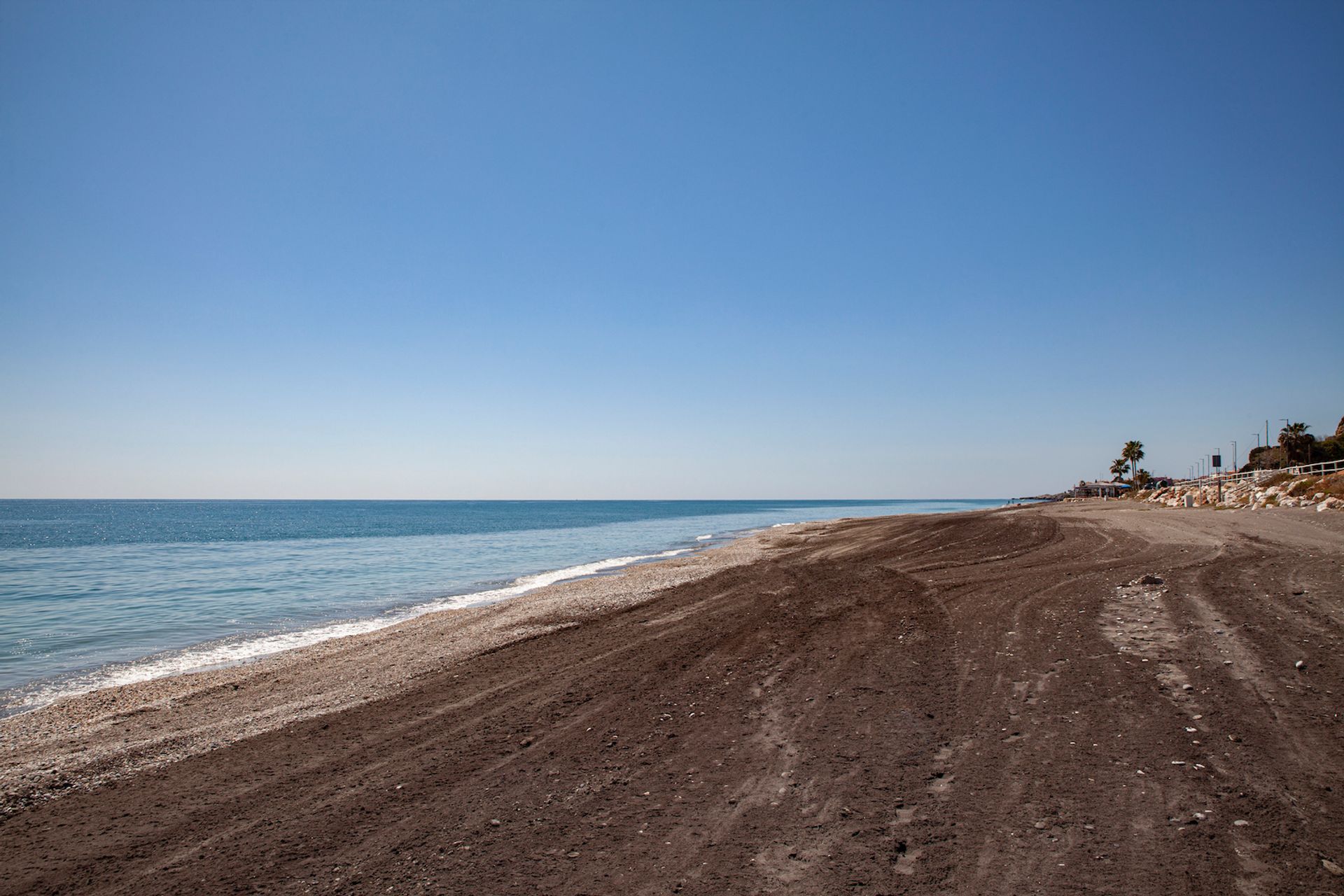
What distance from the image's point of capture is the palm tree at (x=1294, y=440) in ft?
236

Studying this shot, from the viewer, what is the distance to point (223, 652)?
1562cm

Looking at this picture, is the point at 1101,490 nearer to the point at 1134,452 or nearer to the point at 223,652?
the point at 1134,452

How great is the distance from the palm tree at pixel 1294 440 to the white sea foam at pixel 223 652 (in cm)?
8988

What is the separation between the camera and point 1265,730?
21.6ft

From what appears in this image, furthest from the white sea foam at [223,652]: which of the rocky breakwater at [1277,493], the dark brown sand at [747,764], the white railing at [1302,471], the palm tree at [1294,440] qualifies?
the palm tree at [1294,440]

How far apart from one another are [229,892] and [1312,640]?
14.1 m

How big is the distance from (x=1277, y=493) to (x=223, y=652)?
5938cm

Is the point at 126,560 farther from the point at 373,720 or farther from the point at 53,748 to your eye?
the point at 373,720

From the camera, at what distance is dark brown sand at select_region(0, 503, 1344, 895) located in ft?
15.5

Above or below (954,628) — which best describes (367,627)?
below

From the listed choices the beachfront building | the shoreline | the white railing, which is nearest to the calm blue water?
the shoreline

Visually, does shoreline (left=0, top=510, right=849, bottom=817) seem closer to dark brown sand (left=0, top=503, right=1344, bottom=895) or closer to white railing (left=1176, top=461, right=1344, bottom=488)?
dark brown sand (left=0, top=503, right=1344, bottom=895)

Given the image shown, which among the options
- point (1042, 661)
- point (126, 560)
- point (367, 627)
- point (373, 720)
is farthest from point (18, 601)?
point (1042, 661)

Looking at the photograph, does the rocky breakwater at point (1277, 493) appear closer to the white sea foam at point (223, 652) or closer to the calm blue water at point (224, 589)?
the calm blue water at point (224, 589)
